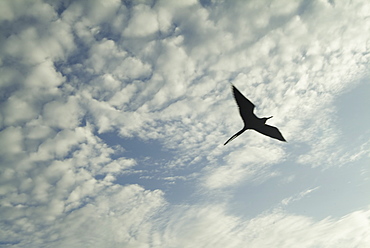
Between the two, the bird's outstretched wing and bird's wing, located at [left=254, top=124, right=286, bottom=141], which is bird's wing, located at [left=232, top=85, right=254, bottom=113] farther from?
bird's wing, located at [left=254, top=124, right=286, bottom=141]

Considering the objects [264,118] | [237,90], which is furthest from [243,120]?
[237,90]

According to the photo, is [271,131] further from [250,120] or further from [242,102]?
[242,102]

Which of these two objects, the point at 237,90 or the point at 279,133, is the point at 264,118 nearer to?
the point at 279,133

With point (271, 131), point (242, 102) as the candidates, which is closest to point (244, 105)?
point (242, 102)

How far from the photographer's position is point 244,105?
497 inches

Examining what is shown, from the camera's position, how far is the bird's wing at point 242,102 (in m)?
12.1

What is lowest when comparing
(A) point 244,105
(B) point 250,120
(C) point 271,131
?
(C) point 271,131

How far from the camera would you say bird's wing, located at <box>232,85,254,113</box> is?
1214 cm

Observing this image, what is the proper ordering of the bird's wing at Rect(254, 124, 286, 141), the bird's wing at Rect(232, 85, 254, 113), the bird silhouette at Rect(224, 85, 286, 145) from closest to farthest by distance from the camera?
the bird's wing at Rect(232, 85, 254, 113), the bird silhouette at Rect(224, 85, 286, 145), the bird's wing at Rect(254, 124, 286, 141)

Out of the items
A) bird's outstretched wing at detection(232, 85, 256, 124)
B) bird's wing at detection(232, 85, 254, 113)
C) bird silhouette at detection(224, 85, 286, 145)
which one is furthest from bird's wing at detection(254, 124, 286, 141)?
bird's wing at detection(232, 85, 254, 113)

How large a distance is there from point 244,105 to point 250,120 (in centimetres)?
135

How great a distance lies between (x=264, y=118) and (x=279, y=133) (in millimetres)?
1436

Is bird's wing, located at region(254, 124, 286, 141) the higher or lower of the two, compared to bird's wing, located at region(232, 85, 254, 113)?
lower

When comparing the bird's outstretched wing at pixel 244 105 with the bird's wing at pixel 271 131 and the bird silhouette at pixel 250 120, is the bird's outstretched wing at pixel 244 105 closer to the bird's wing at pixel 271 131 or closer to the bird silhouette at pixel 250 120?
the bird silhouette at pixel 250 120
